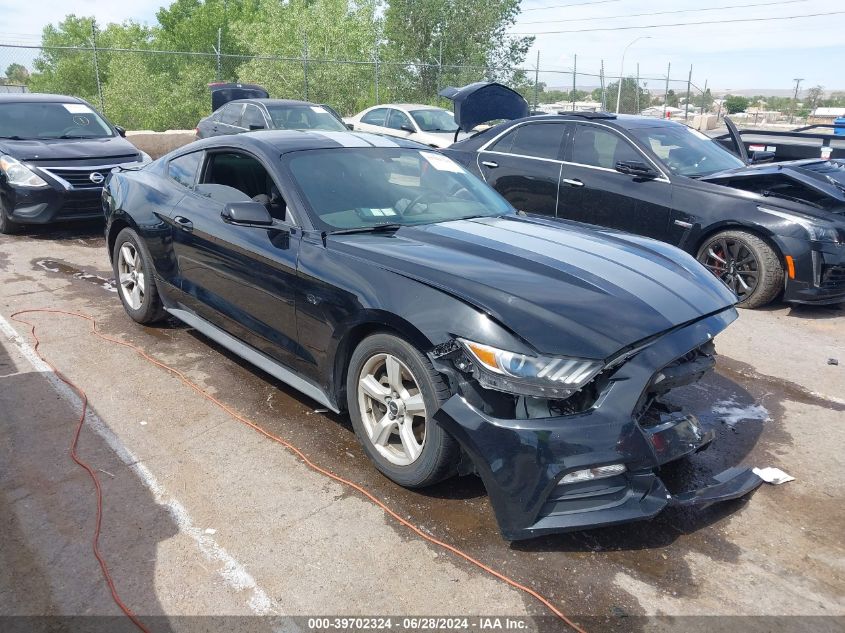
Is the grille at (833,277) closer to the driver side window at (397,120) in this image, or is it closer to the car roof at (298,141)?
the car roof at (298,141)

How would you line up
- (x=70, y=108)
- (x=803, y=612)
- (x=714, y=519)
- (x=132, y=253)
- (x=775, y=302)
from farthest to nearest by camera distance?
1. (x=70, y=108)
2. (x=775, y=302)
3. (x=132, y=253)
4. (x=714, y=519)
5. (x=803, y=612)

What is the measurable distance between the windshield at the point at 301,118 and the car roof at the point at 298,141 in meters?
7.48

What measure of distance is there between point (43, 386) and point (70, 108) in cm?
666

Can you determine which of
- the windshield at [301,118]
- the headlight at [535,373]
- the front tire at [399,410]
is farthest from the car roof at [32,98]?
the headlight at [535,373]

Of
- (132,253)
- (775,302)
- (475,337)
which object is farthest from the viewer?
(775,302)

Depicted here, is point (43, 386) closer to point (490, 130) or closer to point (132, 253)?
point (132, 253)

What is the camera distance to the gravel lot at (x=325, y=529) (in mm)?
2676

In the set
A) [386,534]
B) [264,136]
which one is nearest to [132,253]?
[264,136]

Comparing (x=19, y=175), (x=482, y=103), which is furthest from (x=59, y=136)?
(x=482, y=103)

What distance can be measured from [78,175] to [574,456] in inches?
306

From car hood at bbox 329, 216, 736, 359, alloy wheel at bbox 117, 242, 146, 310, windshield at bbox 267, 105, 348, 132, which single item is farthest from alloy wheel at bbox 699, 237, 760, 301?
windshield at bbox 267, 105, 348, 132

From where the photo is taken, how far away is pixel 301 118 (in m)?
12.2

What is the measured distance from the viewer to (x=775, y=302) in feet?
22.8

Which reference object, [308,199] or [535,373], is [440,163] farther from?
[535,373]
